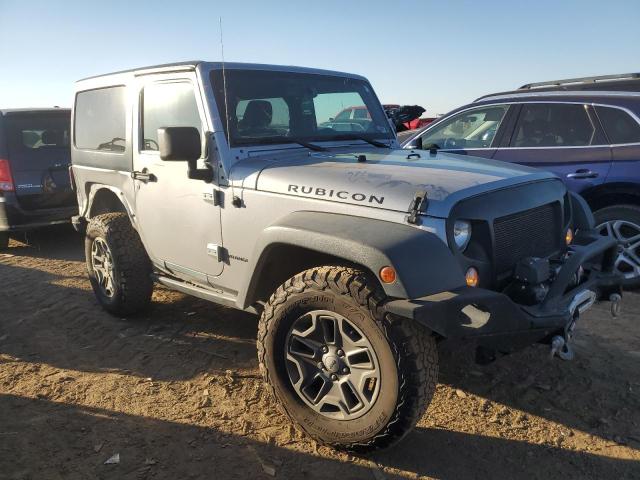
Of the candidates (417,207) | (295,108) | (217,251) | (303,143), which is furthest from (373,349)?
(295,108)

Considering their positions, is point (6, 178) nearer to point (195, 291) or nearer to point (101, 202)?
point (101, 202)

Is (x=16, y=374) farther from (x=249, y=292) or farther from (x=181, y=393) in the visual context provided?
(x=249, y=292)

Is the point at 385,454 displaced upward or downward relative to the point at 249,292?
downward

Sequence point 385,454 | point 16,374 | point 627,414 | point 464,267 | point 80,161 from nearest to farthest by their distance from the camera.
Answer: point 464,267, point 385,454, point 627,414, point 16,374, point 80,161

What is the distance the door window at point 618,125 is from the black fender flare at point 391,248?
334cm

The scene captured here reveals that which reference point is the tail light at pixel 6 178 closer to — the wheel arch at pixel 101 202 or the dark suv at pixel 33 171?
the dark suv at pixel 33 171

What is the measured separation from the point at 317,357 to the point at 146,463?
39.8 inches

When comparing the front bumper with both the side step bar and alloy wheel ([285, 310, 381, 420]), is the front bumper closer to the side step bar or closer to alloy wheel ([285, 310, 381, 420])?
alloy wheel ([285, 310, 381, 420])

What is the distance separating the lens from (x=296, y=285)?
2.81 meters

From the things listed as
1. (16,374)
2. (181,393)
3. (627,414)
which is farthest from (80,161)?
(627,414)

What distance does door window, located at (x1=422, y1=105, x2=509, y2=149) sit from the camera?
568cm

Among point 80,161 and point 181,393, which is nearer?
point 181,393

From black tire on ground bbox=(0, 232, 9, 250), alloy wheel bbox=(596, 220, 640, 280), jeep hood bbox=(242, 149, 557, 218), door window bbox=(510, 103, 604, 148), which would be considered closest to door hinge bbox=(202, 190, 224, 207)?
jeep hood bbox=(242, 149, 557, 218)

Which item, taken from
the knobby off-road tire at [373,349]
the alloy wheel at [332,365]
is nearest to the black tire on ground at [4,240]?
the knobby off-road tire at [373,349]
